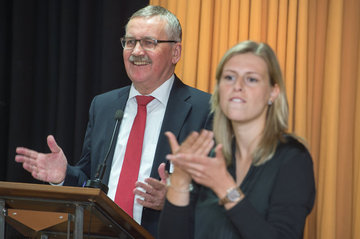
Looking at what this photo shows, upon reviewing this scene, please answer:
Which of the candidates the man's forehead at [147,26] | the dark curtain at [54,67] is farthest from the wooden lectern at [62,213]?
the dark curtain at [54,67]

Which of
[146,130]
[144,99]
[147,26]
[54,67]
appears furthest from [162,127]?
[54,67]

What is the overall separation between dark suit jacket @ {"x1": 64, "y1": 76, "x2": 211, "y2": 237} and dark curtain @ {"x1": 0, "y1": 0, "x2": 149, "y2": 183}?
73 cm

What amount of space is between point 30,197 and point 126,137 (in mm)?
1104

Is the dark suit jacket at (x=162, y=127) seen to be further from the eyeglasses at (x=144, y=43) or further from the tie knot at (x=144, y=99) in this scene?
the eyeglasses at (x=144, y=43)

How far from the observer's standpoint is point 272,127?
1889 millimetres

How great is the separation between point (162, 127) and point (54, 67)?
1481 mm

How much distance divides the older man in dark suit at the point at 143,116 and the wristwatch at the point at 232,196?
1.22 m

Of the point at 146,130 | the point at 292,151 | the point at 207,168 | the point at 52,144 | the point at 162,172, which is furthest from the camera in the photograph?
the point at 146,130

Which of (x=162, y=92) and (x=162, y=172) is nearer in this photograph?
(x=162, y=172)

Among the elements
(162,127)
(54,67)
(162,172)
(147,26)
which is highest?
(147,26)

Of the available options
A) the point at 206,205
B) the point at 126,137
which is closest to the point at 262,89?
the point at 206,205

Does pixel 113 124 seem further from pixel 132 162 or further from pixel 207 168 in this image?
pixel 207 168

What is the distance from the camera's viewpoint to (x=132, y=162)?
3.05 metres

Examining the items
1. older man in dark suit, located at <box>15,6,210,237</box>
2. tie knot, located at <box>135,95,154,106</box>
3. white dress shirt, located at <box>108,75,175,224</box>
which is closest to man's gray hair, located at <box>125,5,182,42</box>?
older man in dark suit, located at <box>15,6,210,237</box>
